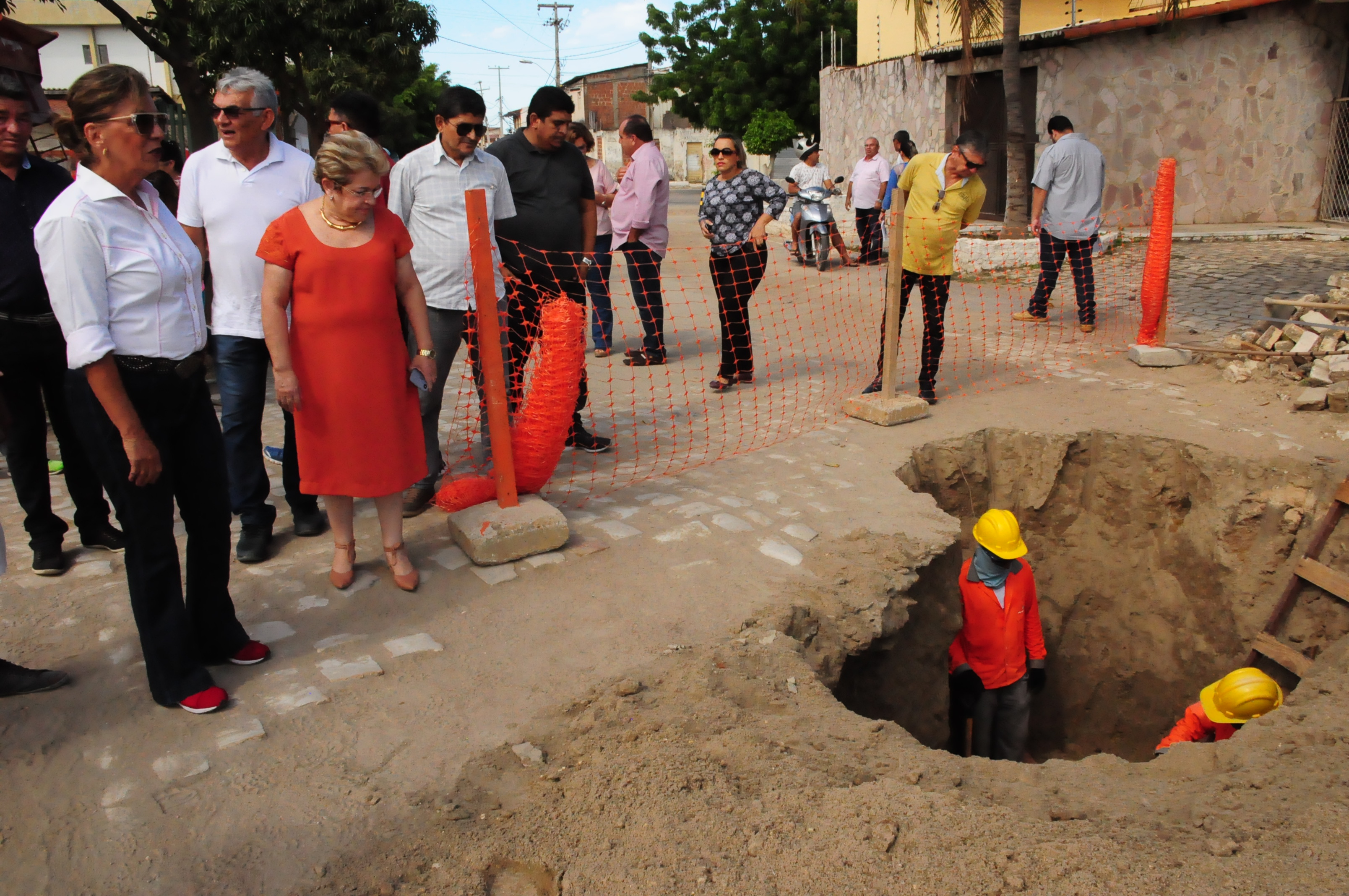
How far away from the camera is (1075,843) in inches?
95.7

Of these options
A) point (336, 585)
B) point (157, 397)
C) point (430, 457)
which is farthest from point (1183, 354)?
point (157, 397)

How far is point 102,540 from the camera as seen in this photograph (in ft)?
13.6

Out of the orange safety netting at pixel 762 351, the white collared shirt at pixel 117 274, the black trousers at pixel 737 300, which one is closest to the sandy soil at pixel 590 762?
the orange safety netting at pixel 762 351

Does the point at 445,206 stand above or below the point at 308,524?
above

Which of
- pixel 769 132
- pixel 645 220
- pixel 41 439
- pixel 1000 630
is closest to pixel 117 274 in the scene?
pixel 41 439

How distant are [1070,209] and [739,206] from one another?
3.30 meters

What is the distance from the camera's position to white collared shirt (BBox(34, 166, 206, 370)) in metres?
2.62

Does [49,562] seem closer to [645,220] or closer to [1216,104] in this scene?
[645,220]

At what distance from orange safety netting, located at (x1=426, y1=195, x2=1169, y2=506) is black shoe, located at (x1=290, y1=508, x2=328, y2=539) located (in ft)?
1.89

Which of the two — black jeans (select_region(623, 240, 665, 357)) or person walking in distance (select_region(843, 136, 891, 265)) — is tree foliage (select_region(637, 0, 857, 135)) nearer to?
person walking in distance (select_region(843, 136, 891, 265))

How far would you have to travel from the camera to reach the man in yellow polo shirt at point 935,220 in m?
6.07

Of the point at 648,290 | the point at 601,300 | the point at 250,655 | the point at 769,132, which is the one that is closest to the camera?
the point at 250,655

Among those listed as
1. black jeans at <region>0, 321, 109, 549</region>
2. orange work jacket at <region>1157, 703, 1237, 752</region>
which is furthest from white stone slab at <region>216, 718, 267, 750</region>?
orange work jacket at <region>1157, 703, 1237, 752</region>

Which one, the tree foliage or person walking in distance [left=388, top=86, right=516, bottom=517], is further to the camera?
the tree foliage
